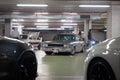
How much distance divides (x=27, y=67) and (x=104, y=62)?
1.93 m

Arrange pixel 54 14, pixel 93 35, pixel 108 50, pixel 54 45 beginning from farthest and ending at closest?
pixel 54 14 < pixel 93 35 < pixel 54 45 < pixel 108 50

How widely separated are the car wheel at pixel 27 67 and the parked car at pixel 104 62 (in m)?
1.36

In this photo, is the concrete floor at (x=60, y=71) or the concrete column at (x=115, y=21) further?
the concrete column at (x=115, y=21)

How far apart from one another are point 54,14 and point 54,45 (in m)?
8.49

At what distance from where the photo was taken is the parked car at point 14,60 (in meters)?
4.90

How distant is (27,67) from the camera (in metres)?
5.50

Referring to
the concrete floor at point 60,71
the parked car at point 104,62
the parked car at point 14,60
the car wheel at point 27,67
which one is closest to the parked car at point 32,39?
the concrete floor at point 60,71

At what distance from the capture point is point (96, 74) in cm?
441

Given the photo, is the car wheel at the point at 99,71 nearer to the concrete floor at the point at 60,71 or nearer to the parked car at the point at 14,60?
the parked car at the point at 14,60

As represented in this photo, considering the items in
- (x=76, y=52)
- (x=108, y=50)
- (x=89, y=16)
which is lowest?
(x=76, y=52)

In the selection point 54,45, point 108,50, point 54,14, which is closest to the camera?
point 108,50

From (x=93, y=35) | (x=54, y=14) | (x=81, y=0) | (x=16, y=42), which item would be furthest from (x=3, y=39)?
(x=54, y=14)

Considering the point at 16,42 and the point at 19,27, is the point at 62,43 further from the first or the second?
the point at 19,27

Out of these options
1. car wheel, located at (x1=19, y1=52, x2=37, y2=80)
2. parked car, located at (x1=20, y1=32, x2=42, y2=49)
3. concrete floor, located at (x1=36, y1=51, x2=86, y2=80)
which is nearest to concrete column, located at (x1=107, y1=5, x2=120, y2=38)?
concrete floor, located at (x1=36, y1=51, x2=86, y2=80)
